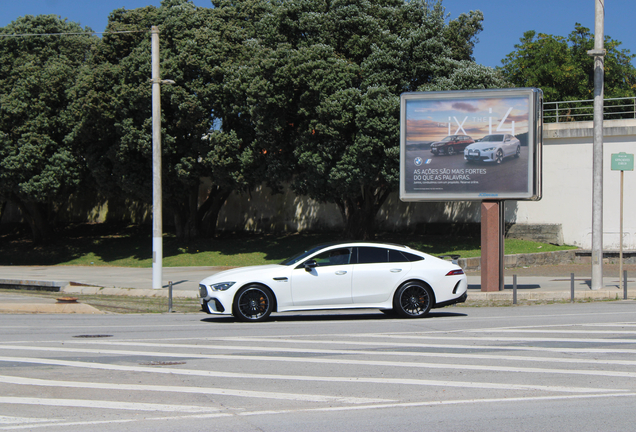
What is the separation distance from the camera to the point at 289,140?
3017 centimetres

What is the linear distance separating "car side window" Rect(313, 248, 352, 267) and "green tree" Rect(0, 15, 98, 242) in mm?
25042

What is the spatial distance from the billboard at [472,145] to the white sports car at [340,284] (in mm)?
4913

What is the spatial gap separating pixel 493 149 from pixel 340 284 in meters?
7.09

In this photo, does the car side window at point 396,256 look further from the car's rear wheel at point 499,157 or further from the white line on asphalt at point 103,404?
the white line on asphalt at point 103,404

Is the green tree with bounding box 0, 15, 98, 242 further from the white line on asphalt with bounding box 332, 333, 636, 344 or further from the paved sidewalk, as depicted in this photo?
the white line on asphalt with bounding box 332, 333, 636, 344

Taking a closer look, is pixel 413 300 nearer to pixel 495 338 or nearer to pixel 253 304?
pixel 495 338

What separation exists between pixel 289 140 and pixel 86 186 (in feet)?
47.3

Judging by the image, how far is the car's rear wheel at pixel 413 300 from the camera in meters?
13.1

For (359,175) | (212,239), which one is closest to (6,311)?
(359,175)

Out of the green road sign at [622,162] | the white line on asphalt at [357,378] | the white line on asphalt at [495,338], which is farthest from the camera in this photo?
the green road sign at [622,162]

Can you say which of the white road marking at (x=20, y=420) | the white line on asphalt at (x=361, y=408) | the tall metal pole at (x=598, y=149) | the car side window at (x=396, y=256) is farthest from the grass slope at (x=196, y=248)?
the white road marking at (x=20, y=420)

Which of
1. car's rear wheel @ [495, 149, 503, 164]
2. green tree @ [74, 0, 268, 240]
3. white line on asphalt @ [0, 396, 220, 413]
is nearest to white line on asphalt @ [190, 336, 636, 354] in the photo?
white line on asphalt @ [0, 396, 220, 413]

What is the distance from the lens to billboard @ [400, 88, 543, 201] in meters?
17.0

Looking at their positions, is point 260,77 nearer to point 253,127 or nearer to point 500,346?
point 253,127
